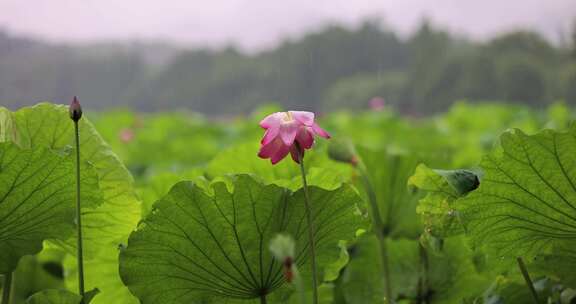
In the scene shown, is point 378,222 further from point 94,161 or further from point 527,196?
point 94,161

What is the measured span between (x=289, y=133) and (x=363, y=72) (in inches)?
1094

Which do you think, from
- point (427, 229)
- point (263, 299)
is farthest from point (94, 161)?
point (427, 229)

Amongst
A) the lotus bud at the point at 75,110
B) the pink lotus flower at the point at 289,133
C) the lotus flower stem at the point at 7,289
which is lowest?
the lotus flower stem at the point at 7,289

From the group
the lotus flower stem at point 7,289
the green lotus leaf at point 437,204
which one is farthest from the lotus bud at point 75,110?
the green lotus leaf at point 437,204

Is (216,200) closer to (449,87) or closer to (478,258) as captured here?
(478,258)

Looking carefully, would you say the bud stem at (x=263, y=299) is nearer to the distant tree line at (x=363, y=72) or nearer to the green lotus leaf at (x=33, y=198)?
the green lotus leaf at (x=33, y=198)

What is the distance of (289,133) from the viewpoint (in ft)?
1.44

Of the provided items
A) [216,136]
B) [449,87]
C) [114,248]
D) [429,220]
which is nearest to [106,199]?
[114,248]

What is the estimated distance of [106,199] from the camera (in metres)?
0.53

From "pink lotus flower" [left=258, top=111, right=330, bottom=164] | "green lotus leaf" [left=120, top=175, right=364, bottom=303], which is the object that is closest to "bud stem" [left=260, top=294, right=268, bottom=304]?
"green lotus leaf" [left=120, top=175, right=364, bottom=303]

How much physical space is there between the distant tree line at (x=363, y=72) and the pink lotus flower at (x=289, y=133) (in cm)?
1698

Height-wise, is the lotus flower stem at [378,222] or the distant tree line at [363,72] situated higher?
the distant tree line at [363,72]

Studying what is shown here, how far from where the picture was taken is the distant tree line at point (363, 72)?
70.0 ft

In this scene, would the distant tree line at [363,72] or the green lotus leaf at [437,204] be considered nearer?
the green lotus leaf at [437,204]
